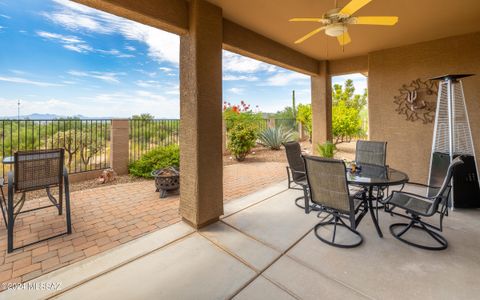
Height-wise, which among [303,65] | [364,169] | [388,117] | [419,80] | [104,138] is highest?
[303,65]

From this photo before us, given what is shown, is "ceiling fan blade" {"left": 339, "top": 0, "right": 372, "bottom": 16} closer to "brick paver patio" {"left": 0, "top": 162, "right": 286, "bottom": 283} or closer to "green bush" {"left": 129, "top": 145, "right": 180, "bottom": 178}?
"brick paver patio" {"left": 0, "top": 162, "right": 286, "bottom": 283}

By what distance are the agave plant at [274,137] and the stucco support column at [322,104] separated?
2.95 metres

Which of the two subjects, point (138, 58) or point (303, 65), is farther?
point (138, 58)

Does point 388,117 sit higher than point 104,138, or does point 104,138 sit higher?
point 388,117

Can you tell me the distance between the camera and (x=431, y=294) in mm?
1688

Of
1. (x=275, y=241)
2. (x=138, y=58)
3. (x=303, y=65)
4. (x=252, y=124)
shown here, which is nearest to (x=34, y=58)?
(x=138, y=58)

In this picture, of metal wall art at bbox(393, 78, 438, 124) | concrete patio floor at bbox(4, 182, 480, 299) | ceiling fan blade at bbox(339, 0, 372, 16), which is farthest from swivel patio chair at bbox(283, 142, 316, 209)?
metal wall art at bbox(393, 78, 438, 124)

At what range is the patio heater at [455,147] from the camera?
3.39 meters

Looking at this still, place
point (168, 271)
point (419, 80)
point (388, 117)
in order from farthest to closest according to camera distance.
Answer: point (388, 117)
point (419, 80)
point (168, 271)

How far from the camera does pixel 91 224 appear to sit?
2885mm

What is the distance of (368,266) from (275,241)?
0.92 m

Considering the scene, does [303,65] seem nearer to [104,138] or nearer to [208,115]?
[208,115]

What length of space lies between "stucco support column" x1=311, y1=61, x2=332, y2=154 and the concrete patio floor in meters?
3.28

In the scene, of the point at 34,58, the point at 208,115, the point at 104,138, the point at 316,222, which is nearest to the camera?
the point at 208,115
